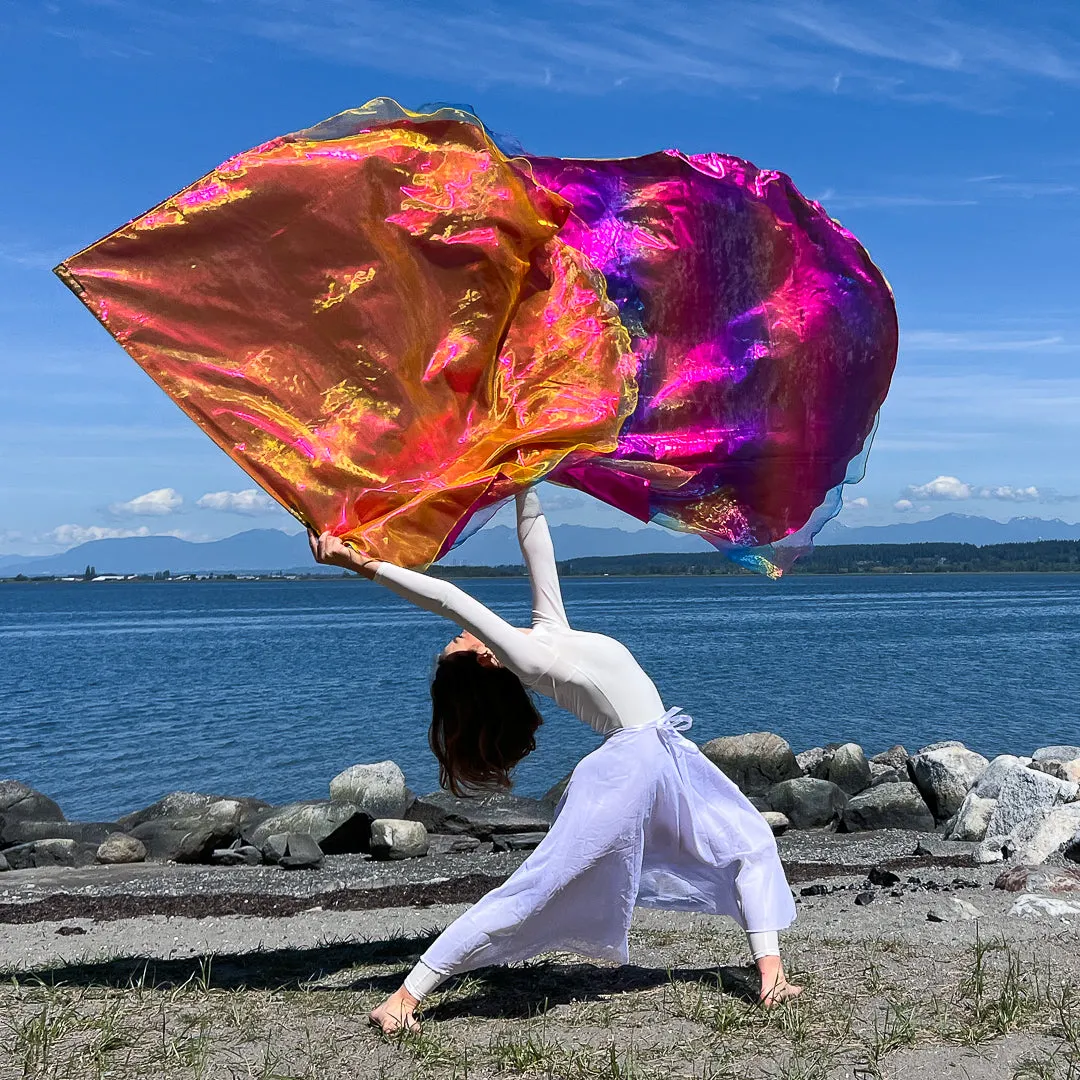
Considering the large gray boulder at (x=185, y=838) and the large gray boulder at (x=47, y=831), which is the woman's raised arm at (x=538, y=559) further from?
the large gray boulder at (x=47, y=831)

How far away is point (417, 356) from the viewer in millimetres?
5930

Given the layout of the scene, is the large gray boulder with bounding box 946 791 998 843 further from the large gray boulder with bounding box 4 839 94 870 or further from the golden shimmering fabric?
the large gray boulder with bounding box 4 839 94 870

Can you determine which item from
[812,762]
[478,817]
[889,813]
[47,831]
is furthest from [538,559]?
[812,762]

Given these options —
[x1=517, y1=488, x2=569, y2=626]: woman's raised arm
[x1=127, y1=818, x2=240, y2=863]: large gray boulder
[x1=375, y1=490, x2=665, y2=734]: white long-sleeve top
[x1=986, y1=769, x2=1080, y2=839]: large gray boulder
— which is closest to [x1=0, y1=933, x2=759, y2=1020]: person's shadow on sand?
[x1=375, y1=490, x2=665, y2=734]: white long-sleeve top

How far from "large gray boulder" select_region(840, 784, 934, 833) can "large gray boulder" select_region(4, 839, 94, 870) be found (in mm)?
9764

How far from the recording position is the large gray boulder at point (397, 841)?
45.8 ft

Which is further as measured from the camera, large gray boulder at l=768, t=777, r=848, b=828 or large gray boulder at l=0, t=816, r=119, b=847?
large gray boulder at l=0, t=816, r=119, b=847

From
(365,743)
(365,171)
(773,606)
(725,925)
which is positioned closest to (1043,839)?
(725,925)

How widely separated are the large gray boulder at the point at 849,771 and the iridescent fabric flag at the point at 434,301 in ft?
45.1

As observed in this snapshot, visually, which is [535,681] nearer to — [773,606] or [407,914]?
[407,914]

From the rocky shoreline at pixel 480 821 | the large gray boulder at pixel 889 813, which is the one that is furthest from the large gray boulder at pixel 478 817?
the large gray boulder at pixel 889 813

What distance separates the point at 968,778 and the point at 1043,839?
19.7ft

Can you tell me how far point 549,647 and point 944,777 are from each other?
12091 millimetres

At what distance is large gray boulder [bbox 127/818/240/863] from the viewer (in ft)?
49.0
